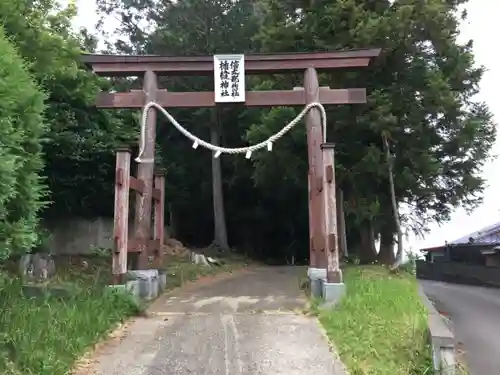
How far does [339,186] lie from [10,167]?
1109 cm

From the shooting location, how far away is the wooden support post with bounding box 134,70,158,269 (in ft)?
29.1

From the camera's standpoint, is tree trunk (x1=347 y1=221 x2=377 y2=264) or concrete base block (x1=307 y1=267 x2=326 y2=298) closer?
concrete base block (x1=307 y1=267 x2=326 y2=298)

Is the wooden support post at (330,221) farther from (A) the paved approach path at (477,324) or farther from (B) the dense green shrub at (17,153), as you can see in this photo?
(B) the dense green shrub at (17,153)

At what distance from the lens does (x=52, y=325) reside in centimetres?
554

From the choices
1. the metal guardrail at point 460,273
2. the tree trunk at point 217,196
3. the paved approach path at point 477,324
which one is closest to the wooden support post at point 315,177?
the paved approach path at point 477,324

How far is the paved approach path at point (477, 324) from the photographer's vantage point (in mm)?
9008

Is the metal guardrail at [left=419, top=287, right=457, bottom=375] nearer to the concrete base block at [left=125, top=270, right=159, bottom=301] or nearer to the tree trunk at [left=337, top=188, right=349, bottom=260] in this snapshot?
the concrete base block at [left=125, top=270, right=159, bottom=301]

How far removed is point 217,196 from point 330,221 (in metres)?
11.6

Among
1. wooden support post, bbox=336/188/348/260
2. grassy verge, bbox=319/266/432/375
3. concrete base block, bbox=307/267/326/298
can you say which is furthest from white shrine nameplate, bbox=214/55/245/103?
wooden support post, bbox=336/188/348/260

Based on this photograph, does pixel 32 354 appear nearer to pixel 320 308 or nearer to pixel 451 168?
pixel 320 308

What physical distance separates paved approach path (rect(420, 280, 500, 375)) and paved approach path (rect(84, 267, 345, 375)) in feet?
11.0

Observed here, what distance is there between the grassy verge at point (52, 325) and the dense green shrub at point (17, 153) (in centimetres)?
82

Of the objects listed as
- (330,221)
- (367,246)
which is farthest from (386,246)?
(330,221)

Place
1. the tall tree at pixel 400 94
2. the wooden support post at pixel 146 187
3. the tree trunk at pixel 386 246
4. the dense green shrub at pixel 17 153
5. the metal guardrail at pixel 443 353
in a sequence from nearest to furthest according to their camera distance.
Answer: the dense green shrub at pixel 17 153
the metal guardrail at pixel 443 353
the wooden support post at pixel 146 187
the tall tree at pixel 400 94
the tree trunk at pixel 386 246
